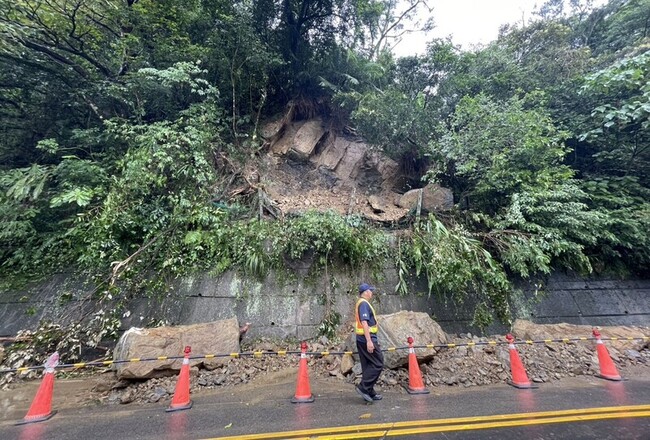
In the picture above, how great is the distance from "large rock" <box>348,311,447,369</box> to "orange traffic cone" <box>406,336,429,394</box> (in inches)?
7.9

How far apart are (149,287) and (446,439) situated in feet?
21.2

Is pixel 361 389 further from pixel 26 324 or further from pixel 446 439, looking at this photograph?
pixel 26 324

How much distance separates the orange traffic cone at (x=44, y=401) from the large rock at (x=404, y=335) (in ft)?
15.4

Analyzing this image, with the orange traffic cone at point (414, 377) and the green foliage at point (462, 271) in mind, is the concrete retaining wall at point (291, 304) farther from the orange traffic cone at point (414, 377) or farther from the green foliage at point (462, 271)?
the orange traffic cone at point (414, 377)

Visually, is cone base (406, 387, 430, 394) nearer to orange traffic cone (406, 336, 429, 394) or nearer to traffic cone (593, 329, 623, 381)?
orange traffic cone (406, 336, 429, 394)

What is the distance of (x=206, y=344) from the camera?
530cm

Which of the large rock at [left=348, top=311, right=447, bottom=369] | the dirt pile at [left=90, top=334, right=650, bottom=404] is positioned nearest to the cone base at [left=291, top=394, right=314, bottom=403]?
the dirt pile at [left=90, top=334, right=650, bottom=404]

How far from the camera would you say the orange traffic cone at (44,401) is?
151 inches

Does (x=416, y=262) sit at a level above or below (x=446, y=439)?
above

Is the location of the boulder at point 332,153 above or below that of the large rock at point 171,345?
above

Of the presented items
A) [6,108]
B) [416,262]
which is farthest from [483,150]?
[6,108]

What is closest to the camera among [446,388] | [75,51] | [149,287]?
[446,388]

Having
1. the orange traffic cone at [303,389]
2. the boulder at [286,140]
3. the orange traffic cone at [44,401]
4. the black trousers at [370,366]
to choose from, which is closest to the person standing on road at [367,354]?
the black trousers at [370,366]

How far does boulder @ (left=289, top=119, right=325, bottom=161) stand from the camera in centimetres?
1122
